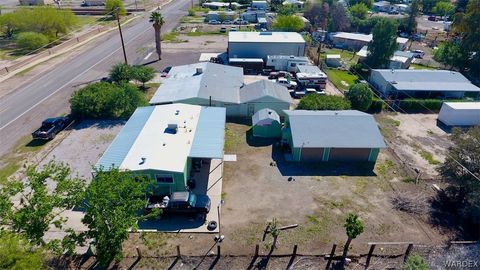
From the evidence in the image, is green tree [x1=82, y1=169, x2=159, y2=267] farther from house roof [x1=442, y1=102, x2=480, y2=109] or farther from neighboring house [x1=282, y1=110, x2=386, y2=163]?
house roof [x1=442, y1=102, x2=480, y2=109]

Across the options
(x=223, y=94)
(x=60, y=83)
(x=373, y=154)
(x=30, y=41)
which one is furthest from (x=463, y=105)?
(x=30, y=41)

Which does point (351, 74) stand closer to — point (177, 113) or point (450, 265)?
point (177, 113)

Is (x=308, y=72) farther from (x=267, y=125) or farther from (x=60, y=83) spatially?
(x=60, y=83)

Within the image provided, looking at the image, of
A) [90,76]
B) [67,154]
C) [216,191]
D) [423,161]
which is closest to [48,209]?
[216,191]

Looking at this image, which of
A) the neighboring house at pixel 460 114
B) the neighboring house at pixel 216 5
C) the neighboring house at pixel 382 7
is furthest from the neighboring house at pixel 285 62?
the neighboring house at pixel 382 7

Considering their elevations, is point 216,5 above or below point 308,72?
above

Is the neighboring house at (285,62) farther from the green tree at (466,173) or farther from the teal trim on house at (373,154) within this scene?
the green tree at (466,173)
